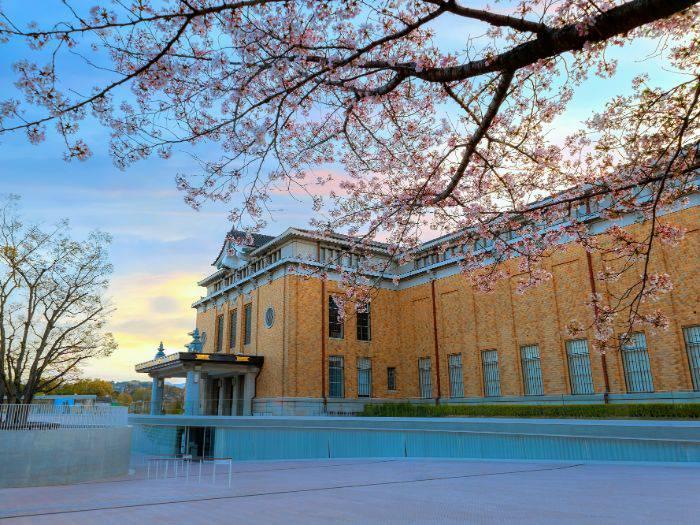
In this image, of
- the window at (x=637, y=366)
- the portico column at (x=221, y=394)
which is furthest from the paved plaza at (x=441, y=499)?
the portico column at (x=221, y=394)

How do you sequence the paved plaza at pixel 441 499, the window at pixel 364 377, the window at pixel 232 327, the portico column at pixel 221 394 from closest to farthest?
the paved plaza at pixel 441 499 → the window at pixel 364 377 → the portico column at pixel 221 394 → the window at pixel 232 327

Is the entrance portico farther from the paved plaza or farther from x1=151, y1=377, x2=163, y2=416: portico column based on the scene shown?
the paved plaza

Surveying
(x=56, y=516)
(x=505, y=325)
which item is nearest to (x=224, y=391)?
(x=505, y=325)

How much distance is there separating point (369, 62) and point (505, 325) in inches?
889

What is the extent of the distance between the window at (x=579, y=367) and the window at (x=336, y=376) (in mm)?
13067

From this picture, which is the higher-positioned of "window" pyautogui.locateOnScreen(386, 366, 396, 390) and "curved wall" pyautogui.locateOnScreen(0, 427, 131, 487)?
"window" pyautogui.locateOnScreen(386, 366, 396, 390)

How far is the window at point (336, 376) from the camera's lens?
3127cm

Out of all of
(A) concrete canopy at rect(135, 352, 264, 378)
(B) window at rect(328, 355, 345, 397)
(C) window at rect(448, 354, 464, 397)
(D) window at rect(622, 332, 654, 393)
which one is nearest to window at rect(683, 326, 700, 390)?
(D) window at rect(622, 332, 654, 393)

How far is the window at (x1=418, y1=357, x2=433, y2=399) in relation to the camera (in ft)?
104

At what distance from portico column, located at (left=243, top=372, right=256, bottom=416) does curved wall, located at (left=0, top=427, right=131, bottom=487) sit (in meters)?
11.0

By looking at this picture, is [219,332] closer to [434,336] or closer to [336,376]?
[336,376]

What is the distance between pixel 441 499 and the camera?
313 inches

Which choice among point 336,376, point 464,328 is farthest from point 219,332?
point 464,328

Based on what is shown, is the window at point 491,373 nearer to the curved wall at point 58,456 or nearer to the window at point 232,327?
the window at point 232,327
